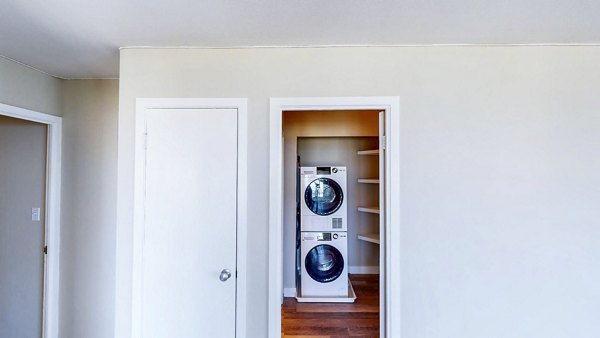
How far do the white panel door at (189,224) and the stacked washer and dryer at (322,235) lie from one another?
1815 mm

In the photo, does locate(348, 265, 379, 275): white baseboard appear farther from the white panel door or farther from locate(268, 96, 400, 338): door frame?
the white panel door

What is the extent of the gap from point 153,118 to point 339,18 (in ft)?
4.09

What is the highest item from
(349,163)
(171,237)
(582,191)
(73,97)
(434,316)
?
(73,97)

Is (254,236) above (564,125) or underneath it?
underneath

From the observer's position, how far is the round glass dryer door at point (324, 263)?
350 centimetres

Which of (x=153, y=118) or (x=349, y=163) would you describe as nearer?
(x=153, y=118)

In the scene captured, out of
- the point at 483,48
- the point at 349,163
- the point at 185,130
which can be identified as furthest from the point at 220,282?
the point at 349,163

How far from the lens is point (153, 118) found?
5.87 feet

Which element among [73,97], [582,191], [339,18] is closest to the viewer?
[339,18]

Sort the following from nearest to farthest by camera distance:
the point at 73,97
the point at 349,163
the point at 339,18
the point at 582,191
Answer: the point at 339,18 → the point at 582,191 → the point at 73,97 → the point at 349,163

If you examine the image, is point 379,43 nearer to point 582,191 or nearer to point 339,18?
point 339,18

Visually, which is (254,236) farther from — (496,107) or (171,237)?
(496,107)

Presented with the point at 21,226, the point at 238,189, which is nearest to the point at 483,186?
the point at 238,189

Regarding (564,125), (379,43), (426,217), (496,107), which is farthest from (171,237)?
(564,125)
